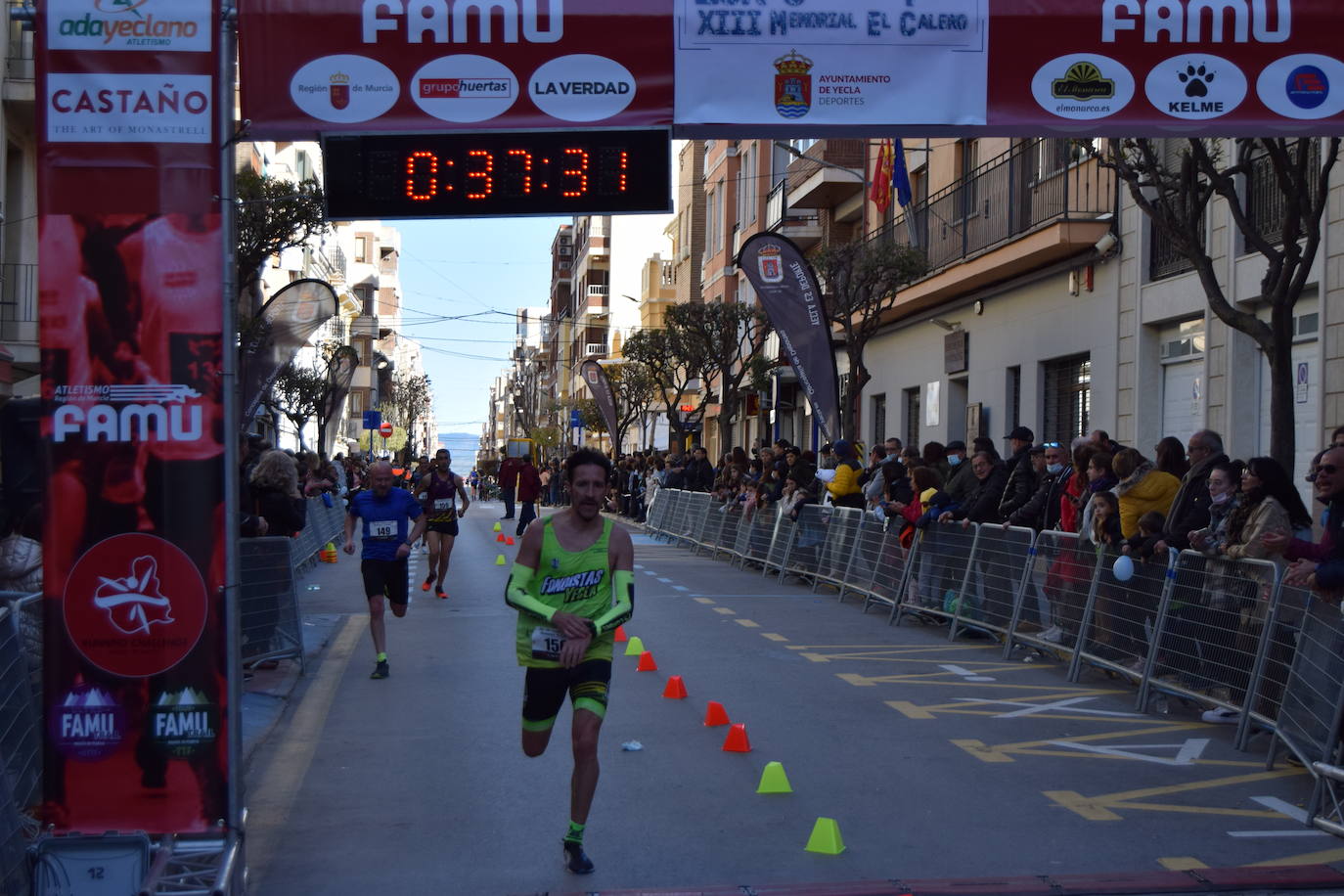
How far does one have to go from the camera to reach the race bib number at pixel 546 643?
6.21 metres

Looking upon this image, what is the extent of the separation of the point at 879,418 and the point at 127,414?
2965 centimetres

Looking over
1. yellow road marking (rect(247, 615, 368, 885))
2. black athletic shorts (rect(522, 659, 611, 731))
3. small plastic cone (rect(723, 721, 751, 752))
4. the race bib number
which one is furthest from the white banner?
yellow road marking (rect(247, 615, 368, 885))

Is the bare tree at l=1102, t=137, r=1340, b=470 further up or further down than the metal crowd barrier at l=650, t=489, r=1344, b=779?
further up

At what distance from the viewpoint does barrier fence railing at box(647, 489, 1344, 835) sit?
25.0 ft

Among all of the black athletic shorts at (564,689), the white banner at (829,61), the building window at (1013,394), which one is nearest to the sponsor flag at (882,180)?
the building window at (1013,394)

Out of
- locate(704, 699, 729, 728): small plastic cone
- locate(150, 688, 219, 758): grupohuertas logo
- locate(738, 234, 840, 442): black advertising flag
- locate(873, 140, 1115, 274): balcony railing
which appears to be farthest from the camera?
locate(873, 140, 1115, 274): balcony railing

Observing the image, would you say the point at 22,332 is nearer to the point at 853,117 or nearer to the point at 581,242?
the point at 853,117

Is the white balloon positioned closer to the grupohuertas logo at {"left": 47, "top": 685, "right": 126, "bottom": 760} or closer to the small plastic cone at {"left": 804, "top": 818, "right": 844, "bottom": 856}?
the small plastic cone at {"left": 804, "top": 818, "right": 844, "bottom": 856}

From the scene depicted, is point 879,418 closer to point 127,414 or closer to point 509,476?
point 509,476

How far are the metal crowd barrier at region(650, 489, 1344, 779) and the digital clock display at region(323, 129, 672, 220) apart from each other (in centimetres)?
399

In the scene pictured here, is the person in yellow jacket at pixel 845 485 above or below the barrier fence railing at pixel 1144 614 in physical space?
above

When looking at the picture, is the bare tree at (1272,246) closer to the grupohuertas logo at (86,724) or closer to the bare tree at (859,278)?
the grupohuertas logo at (86,724)

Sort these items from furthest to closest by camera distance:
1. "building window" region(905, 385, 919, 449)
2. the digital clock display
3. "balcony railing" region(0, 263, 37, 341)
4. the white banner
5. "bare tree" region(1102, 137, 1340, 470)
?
"building window" region(905, 385, 919, 449)
"balcony railing" region(0, 263, 37, 341)
"bare tree" region(1102, 137, 1340, 470)
the digital clock display
the white banner

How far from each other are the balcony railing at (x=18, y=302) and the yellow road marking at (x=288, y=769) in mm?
13432
